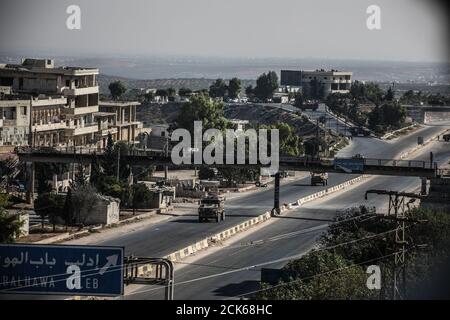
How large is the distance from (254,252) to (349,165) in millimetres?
7369

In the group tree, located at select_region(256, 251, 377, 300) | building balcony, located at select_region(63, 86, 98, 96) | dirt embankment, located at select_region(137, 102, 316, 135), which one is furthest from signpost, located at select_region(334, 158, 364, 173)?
dirt embankment, located at select_region(137, 102, 316, 135)

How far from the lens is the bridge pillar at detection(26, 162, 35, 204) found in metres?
26.9

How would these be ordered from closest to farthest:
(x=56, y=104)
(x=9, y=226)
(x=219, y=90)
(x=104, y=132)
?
(x=9, y=226) → (x=56, y=104) → (x=104, y=132) → (x=219, y=90)

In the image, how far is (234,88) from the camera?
7106 cm

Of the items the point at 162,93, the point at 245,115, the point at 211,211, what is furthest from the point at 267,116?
the point at 211,211

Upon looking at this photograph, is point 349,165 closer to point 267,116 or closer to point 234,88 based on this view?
point 267,116

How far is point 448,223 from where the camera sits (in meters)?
16.5

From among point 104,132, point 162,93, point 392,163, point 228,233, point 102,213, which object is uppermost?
point 162,93

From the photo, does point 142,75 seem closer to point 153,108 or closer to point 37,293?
point 153,108

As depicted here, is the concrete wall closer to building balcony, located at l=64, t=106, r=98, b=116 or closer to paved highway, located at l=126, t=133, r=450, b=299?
paved highway, located at l=126, t=133, r=450, b=299

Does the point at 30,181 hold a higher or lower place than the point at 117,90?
lower

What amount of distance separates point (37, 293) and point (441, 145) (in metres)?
47.8

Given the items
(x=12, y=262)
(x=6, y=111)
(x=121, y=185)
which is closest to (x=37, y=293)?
(x=12, y=262)

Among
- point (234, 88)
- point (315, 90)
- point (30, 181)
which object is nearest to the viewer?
point (30, 181)
